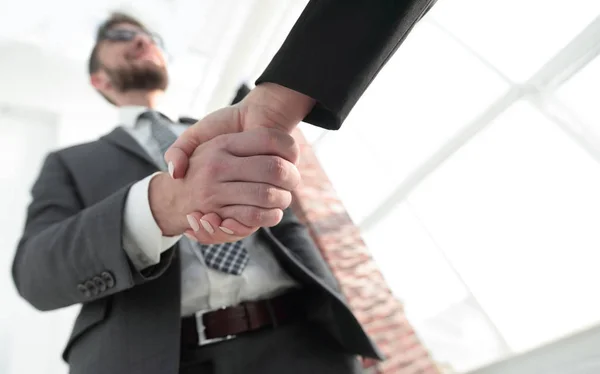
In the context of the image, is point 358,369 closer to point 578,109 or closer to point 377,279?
point 377,279

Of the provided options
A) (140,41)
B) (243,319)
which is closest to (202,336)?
(243,319)

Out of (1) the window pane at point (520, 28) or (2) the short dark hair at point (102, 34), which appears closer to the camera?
(1) the window pane at point (520, 28)

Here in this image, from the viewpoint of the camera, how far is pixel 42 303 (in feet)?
2.02

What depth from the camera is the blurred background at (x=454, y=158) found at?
3.47 ft

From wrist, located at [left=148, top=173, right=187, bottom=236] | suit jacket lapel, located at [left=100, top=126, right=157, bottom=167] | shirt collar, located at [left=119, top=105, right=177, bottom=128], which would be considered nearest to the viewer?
wrist, located at [left=148, top=173, right=187, bottom=236]

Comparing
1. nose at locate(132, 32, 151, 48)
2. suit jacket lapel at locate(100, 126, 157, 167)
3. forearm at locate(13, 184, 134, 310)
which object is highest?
nose at locate(132, 32, 151, 48)

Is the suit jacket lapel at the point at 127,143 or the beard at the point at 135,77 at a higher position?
the beard at the point at 135,77

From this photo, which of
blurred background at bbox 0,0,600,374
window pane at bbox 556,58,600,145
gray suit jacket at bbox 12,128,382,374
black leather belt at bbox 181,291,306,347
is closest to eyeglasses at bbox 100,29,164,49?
gray suit jacket at bbox 12,128,382,374

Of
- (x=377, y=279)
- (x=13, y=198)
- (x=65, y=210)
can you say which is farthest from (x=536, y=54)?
(x=13, y=198)

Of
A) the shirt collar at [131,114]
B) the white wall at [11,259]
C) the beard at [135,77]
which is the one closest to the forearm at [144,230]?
the shirt collar at [131,114]

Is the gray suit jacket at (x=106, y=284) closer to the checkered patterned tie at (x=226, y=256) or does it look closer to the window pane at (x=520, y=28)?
the checkered patterned tie at (x=226, y=256)

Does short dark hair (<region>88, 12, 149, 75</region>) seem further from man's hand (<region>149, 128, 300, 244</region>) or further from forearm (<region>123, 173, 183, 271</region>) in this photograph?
man's hand (<region>149, 128, 300, 244</region>)

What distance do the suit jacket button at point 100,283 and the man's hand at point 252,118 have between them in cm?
25

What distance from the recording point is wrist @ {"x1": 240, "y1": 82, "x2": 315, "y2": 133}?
1.23ft
